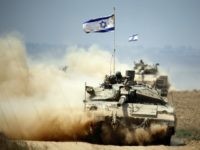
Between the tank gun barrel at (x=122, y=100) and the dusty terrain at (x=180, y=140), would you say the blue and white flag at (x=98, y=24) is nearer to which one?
the dusty terrain at (x=180, y=140)

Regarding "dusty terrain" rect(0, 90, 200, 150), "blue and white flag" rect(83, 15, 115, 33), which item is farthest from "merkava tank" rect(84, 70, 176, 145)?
"blue and white flag" rect(83, 15, 115, 33)

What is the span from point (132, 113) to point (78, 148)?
255cm

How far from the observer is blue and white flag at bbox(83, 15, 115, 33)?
27641 mm

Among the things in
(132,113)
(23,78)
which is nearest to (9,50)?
(23,78)

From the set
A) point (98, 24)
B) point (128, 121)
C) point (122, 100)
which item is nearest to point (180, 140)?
point (122, 100)

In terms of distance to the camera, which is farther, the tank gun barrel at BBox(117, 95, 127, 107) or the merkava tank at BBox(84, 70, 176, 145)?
the tank gun barrel at BBox(117, 95, 127, 107)

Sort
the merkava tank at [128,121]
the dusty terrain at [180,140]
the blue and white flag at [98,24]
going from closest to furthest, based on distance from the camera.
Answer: the dusty terrain at [180,140] → the merkava tank at [128,121] → the blue and white flag at [98,24]

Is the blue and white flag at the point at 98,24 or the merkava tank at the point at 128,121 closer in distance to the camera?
the merkava tank at the point at 128,121

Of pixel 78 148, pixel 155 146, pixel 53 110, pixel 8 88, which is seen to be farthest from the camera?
pixel 8 88

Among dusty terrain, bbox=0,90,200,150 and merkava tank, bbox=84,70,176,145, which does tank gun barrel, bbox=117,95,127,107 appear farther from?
dusty terrain, bbox=0,90,200,150

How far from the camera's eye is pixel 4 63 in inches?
1032

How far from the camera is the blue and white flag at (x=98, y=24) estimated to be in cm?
2764

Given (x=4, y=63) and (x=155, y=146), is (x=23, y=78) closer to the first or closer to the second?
(x=4, y=63)

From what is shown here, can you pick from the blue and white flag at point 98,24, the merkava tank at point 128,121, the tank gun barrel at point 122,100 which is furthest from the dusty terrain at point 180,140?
the blue and white flag at point 98,24
